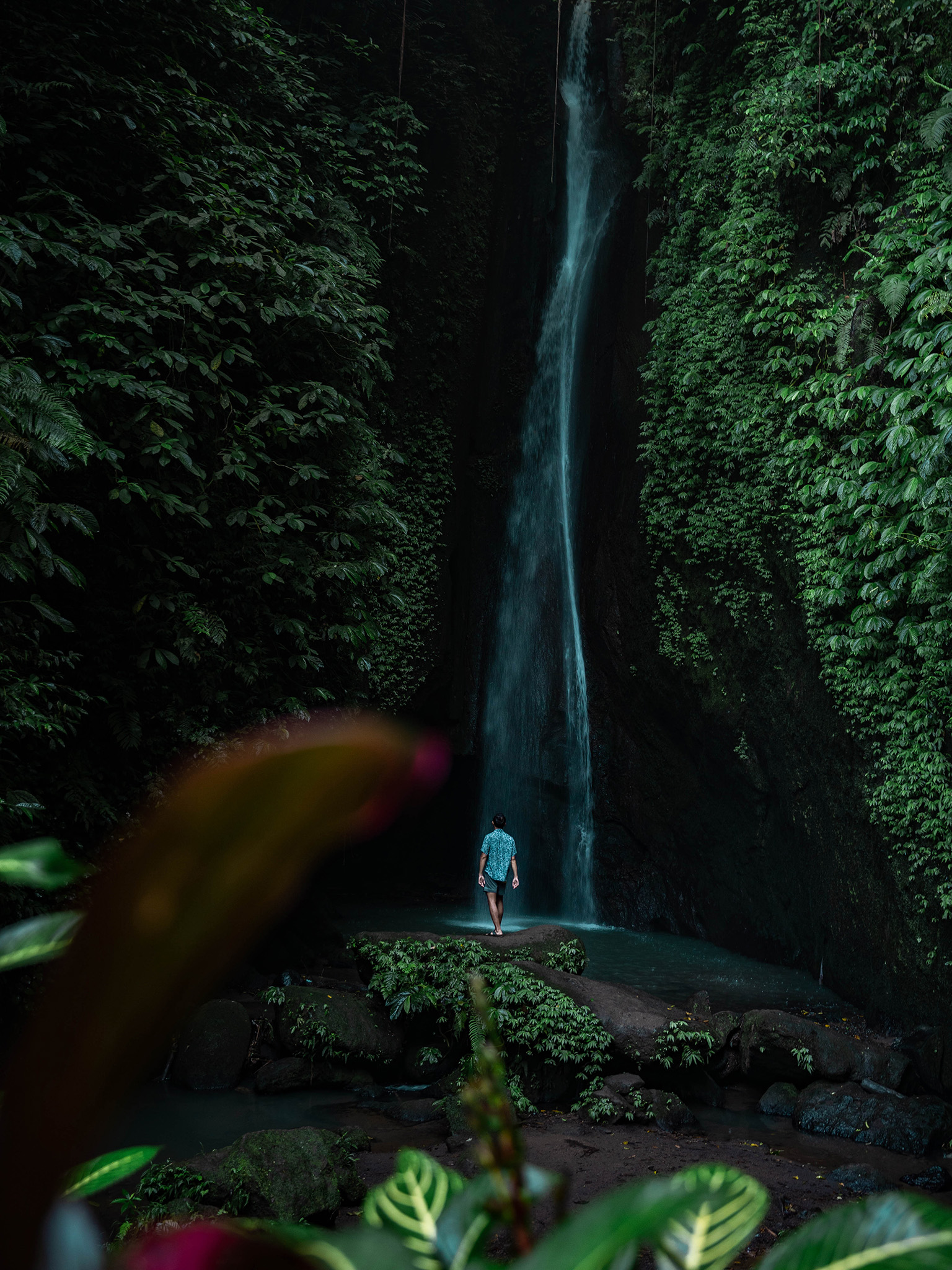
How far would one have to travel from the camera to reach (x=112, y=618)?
6.46m

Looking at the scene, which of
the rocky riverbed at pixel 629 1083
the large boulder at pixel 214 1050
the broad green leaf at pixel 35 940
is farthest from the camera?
the large boulder at pixel 214 1050

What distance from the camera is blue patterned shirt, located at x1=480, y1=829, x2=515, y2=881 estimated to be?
878 cm

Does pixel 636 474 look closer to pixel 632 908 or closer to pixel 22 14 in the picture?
pixel 632 908

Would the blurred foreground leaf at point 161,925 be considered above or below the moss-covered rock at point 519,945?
above

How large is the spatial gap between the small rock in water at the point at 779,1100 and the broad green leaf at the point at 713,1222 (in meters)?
7.06

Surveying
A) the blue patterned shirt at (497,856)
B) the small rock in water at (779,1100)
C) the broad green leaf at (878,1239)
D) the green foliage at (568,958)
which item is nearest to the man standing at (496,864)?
the blue patterned shirt at (497,856)

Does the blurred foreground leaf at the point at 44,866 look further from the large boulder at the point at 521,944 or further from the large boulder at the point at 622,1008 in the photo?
the large boulder at the point at 521,944

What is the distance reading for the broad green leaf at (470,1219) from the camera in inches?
17.5

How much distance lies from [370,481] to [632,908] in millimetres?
7845

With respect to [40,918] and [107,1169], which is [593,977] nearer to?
[107,1169]

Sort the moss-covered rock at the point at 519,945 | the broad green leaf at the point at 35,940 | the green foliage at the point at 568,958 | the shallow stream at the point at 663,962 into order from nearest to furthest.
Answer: the broad green leaf at the point at 35,940
the moss-covered rock at the point at 519,945
the green foliage at the point at 568,958
the shallow stream at the point at 663,962

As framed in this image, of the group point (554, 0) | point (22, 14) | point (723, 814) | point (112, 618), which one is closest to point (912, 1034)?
A: point (723, 814)

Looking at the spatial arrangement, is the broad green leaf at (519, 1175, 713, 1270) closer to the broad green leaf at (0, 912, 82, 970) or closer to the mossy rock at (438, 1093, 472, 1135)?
the broad green leaf at (0, 912, 82, 970)

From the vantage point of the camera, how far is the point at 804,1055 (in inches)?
261
